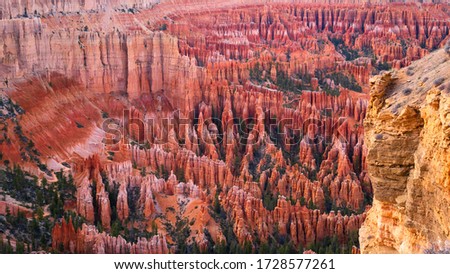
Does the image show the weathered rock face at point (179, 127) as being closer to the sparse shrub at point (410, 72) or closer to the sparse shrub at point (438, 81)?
the sparse shrub at point (410, 72)

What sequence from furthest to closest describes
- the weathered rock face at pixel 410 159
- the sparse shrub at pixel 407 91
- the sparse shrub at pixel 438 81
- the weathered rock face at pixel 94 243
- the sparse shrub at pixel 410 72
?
1. the weathered rock face at pixel 94 243
2. the sparse shrub at pixel 410 72
3. the sparse shrub at pixel 407 91
4. the sparse shrub at pixel 438 81
5. the weathered rock face at pixel 410 159

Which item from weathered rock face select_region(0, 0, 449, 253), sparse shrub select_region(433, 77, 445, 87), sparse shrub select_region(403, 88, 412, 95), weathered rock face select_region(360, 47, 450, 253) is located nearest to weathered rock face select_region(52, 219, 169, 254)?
weathered rock face select_region(0, 0, 449, 253)

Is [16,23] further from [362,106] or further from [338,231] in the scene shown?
[338,231]

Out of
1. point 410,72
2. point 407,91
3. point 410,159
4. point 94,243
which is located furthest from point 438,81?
point 94,243

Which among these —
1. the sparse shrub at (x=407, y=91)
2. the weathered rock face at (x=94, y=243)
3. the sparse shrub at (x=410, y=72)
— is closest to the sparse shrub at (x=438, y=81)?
the sparse shrub at (x=407, y=91)

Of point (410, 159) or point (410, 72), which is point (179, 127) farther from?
point (410, 159)

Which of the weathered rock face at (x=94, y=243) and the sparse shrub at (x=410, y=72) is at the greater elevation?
the sparse shrub at (x=410, y=72)

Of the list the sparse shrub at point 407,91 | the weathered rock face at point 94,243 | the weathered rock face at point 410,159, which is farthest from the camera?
the weathered rock face at point 94,243

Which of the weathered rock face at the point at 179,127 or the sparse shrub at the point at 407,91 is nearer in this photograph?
the sparse shrub at the point at 407,91

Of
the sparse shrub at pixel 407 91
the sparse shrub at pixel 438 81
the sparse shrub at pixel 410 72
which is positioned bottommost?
the sparse shrub at pixel 407 91
